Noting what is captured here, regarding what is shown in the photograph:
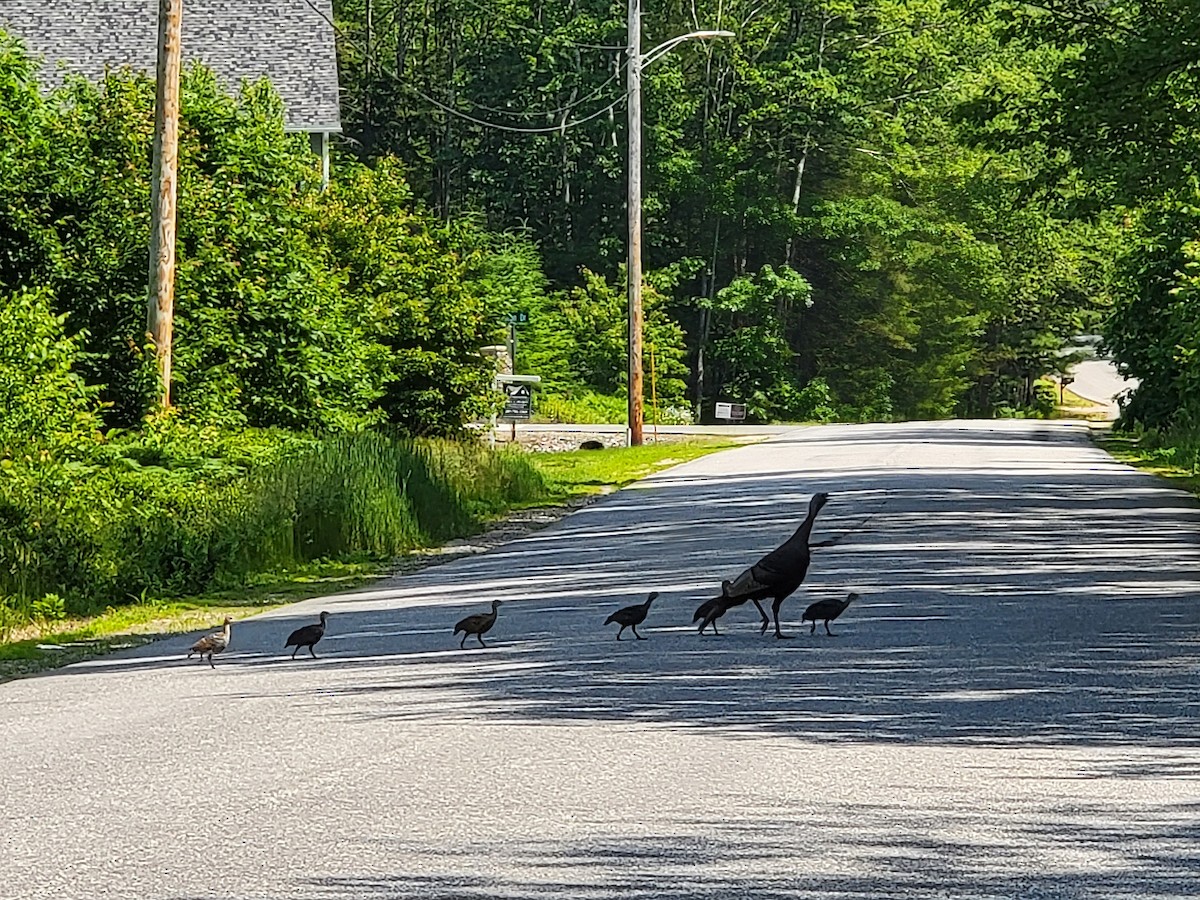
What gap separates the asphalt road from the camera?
8.16 m

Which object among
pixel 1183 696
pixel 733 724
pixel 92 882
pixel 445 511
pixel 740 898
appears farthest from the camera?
pixel 445 511

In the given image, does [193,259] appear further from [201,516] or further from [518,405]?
[518,405]

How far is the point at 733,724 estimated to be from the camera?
11789mm

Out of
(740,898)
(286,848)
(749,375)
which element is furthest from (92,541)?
(749,375)

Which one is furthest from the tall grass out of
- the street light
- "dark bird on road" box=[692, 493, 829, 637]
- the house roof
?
the house roof

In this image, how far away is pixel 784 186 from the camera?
3428 inches

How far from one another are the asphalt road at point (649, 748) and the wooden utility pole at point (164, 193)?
21.0 feet

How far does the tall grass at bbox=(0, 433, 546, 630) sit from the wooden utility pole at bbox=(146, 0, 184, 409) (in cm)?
145

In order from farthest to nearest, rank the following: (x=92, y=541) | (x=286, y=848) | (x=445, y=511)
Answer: (x=445, y=511) < (x=92, y=541) < (x=286, y=848)

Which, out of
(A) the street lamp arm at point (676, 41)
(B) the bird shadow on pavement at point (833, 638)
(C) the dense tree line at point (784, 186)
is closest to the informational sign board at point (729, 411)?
(C) the dense tree line at point (784, 186)

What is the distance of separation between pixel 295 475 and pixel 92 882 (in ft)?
58.5

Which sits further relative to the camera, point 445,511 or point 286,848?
point 445,511

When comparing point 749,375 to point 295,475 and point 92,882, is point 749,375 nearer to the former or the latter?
point 295,475

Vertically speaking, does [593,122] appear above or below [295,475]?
above
